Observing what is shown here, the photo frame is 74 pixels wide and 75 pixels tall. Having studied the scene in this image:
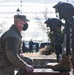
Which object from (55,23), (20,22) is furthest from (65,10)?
(20,22)

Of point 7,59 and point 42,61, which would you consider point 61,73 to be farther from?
point 42,61

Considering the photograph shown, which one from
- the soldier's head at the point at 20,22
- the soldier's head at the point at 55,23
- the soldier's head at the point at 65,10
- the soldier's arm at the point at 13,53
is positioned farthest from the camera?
the soldier's head at the point at 55,23

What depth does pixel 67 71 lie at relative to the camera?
8.91 meters

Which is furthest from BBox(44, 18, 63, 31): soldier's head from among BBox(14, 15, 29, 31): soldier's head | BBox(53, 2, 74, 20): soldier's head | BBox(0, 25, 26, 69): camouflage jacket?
BBox(0, 25, 26, 69): camouflage jacket

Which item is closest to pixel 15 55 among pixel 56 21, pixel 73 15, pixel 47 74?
pixel 47 74

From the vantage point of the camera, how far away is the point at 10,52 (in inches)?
273

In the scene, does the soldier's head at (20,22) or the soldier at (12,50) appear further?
the soldier's head at (20,22)

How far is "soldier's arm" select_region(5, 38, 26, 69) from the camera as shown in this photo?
691cm

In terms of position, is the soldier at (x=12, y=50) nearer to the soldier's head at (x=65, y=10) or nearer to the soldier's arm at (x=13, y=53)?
the soldier's arm at (x=13, y=53)

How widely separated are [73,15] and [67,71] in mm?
3509

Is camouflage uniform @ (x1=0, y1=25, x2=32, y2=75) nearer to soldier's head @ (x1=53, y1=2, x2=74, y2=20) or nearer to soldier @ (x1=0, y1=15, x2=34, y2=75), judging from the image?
soldier @ (x1=0, y1=15, x2=34, y2=75)

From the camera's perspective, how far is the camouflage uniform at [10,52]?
22.7 ft

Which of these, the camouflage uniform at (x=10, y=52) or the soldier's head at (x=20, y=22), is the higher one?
the soldier's head at (x=20, y=22)

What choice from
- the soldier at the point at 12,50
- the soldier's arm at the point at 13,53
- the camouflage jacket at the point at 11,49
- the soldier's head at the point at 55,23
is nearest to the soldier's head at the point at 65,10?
the soldier's head at the point at 55,23
